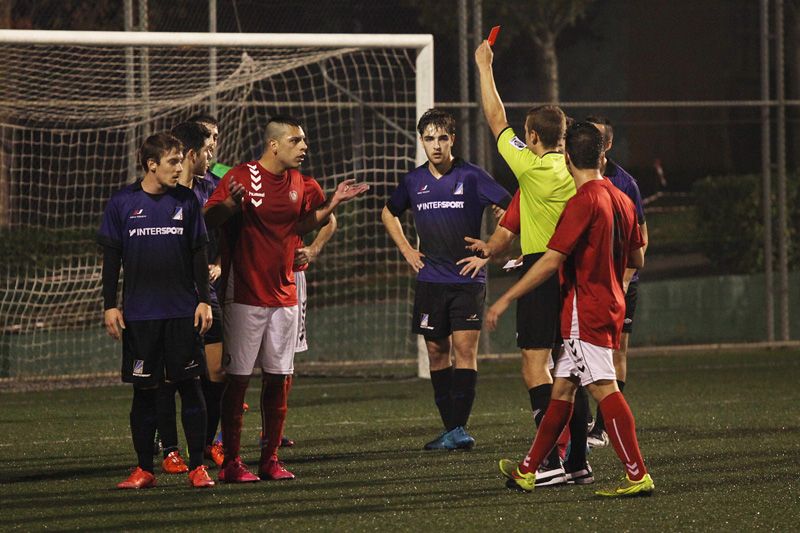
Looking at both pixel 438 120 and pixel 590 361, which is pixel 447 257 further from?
pixel 590 361

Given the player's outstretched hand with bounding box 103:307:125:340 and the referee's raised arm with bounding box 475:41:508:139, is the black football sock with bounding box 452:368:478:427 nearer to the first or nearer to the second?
the referee's raised arm with bounding box 475:41:508:139

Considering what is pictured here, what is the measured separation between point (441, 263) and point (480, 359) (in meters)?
5.61

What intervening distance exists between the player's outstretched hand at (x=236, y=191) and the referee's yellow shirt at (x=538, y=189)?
57.9 inches

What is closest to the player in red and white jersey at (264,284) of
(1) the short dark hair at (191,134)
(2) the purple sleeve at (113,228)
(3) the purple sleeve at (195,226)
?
(3) the purple sleeve at (195,226)

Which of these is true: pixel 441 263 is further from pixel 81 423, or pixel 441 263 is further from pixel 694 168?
pixel 694 168

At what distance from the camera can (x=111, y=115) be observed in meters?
13.1

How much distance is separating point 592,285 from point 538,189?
3.17ft

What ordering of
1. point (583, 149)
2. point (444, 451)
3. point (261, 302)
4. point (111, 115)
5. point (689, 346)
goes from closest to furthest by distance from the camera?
point (583, 149)
point (261, 302)
point (444, 451)
point (111, 115)
point (689, 346)

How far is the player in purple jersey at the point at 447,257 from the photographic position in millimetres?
8812

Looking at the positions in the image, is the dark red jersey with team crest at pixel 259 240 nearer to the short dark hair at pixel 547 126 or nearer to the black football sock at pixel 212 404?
the black football sock at pixel 212 404

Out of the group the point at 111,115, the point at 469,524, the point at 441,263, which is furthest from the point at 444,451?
the point at 111,115

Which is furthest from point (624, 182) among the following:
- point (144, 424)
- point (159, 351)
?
point (144, 424)

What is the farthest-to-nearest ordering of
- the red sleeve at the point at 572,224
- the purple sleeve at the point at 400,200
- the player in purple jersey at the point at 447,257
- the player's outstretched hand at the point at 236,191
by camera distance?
the purple sleeve at the point at 400,200 → the player in purple jersey at the point at 447,257 → the player's outstretched hand at the point at 236,191 → the red sleeve at the point at 572,224

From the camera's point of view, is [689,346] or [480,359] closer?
[480,359]
